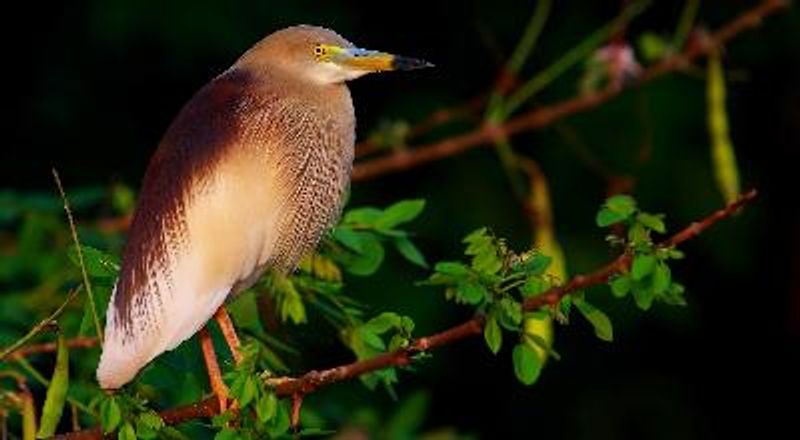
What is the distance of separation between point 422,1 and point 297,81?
3300 millimetres

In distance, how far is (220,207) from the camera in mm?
2105

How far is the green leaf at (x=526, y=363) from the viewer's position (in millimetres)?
2113

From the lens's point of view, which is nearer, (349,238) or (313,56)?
(313,56)

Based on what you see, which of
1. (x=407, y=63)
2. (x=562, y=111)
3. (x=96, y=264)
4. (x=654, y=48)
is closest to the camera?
(x=407, y=63)

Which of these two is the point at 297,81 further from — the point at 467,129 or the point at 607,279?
the point at 467,129

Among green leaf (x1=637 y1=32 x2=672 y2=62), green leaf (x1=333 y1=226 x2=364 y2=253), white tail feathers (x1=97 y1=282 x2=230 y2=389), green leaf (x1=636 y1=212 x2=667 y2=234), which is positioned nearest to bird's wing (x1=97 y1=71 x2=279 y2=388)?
white tail feathers (x1=97 y1=282 x2=230 y2=389)

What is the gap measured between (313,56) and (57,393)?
38cm

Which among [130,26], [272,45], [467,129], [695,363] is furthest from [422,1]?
[272,45]

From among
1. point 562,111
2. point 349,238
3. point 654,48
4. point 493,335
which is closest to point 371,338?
point 349,238

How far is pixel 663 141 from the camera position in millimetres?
5230

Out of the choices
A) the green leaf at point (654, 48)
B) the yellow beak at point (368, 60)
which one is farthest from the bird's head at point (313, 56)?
the green leaf at point (654, 48)

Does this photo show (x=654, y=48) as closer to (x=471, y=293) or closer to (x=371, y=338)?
(x=371, y=338)

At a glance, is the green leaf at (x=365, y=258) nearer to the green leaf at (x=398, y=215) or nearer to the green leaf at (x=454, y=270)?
the green leaf at (x=398, y=215)

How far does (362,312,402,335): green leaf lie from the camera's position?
2.08 meters
